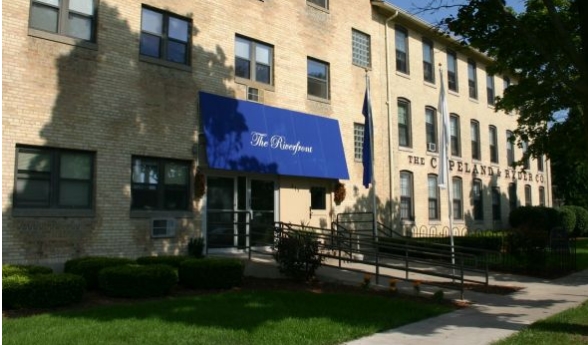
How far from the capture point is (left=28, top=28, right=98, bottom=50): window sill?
11984 millimetres

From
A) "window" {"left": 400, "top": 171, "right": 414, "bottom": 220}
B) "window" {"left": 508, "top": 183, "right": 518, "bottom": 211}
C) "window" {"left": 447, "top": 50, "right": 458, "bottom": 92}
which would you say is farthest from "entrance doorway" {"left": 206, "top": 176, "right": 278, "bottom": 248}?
"window" {"left": 508, "top": 183, "right": 518, "bottom": 211}

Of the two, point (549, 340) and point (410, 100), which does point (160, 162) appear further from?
point (410, 100)

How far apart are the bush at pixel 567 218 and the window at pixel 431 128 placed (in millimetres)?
11195

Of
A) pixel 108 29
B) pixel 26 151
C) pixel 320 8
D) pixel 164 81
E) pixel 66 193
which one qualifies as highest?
pixel 320 8

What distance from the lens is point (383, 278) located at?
14.0 m

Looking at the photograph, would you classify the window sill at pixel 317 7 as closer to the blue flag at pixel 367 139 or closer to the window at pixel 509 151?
the blue flag at pixel 367 139

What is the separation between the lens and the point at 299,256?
12602 millimetres

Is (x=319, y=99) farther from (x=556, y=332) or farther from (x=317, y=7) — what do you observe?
(x=556, y=332)

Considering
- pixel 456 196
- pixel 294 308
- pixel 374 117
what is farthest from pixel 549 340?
pixel 456 196

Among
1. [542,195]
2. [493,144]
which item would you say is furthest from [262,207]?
[542,195]

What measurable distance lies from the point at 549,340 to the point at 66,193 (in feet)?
32.7

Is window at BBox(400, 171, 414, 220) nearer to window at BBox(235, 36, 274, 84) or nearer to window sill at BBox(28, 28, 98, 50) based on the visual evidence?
window at BBox(235, 36, 274, 84)

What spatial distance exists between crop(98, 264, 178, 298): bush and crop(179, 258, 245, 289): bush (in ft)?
3.20

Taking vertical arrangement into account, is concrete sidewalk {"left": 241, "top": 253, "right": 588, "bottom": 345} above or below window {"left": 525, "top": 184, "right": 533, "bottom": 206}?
below
